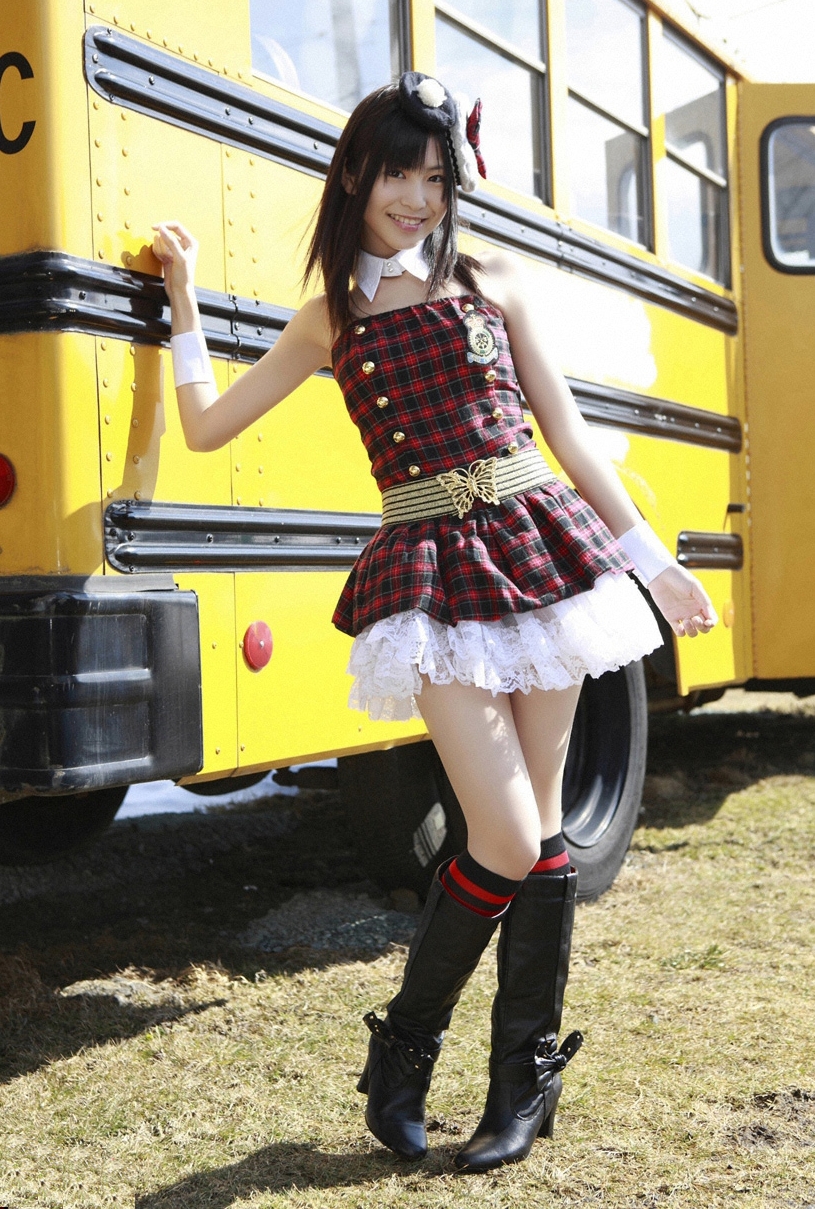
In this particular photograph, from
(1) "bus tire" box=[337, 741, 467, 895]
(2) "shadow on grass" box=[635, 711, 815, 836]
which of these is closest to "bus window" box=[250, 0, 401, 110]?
(1) "bus tire" box=[337, 741, 467, 895]

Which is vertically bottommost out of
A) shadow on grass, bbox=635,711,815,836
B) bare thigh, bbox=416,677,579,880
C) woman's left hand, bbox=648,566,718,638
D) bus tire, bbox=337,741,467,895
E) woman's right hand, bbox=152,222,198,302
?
shadow on grass, bbox=635,711,815,836

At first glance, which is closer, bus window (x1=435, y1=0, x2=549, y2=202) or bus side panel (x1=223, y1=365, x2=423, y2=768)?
bus side panel (x1=223, y1=365, x2=423, y2=768)

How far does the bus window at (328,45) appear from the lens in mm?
2570

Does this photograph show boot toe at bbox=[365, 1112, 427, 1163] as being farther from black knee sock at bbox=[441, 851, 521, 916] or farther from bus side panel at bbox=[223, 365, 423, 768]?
bus side panel at bbox=[223, 365, 423, 768]

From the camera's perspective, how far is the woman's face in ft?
6.49

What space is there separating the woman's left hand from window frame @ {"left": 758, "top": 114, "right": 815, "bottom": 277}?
8.80 ft

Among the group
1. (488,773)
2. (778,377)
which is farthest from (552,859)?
(778,377)

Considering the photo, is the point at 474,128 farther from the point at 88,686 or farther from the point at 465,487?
the point at 88,686

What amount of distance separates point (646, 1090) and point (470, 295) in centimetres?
138

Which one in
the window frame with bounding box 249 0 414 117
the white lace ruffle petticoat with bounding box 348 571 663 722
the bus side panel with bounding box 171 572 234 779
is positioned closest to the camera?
the white lace ruffle petticoat with bounding box 348 571 663 722

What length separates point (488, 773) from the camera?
6.32 ft

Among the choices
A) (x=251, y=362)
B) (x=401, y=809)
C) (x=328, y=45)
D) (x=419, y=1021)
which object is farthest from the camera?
(x=401, y=809)

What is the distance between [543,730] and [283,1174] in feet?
2.56

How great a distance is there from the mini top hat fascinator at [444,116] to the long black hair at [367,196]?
1 cm
